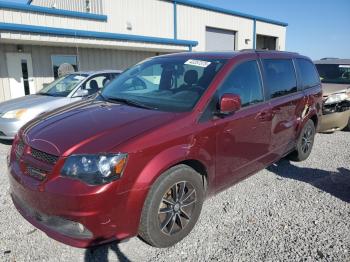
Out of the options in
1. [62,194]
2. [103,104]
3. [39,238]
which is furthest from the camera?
[103,104]

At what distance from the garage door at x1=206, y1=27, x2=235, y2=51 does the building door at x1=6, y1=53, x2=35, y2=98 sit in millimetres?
13227

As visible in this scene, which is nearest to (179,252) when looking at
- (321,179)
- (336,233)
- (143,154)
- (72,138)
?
(143,154)

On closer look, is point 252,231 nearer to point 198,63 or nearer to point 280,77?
point 198,63

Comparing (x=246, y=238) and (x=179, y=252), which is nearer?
(x=179, y=252)

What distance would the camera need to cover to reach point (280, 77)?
15.1 feet

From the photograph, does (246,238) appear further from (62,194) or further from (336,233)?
(62,194)

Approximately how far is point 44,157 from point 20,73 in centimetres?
1157

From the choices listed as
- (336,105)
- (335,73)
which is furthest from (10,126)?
(335,73)

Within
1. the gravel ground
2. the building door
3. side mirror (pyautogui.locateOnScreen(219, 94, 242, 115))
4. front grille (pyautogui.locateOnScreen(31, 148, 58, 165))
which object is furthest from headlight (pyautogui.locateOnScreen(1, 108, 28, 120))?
the building door

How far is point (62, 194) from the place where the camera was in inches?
97.3

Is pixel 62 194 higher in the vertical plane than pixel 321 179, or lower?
higher

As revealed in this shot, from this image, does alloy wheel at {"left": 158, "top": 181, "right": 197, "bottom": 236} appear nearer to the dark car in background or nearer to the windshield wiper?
the windshield wiper

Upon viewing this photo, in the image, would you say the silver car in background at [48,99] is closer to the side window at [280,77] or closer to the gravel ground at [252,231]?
the gravel ground at [252,231]

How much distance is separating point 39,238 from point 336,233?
3.02 meters
